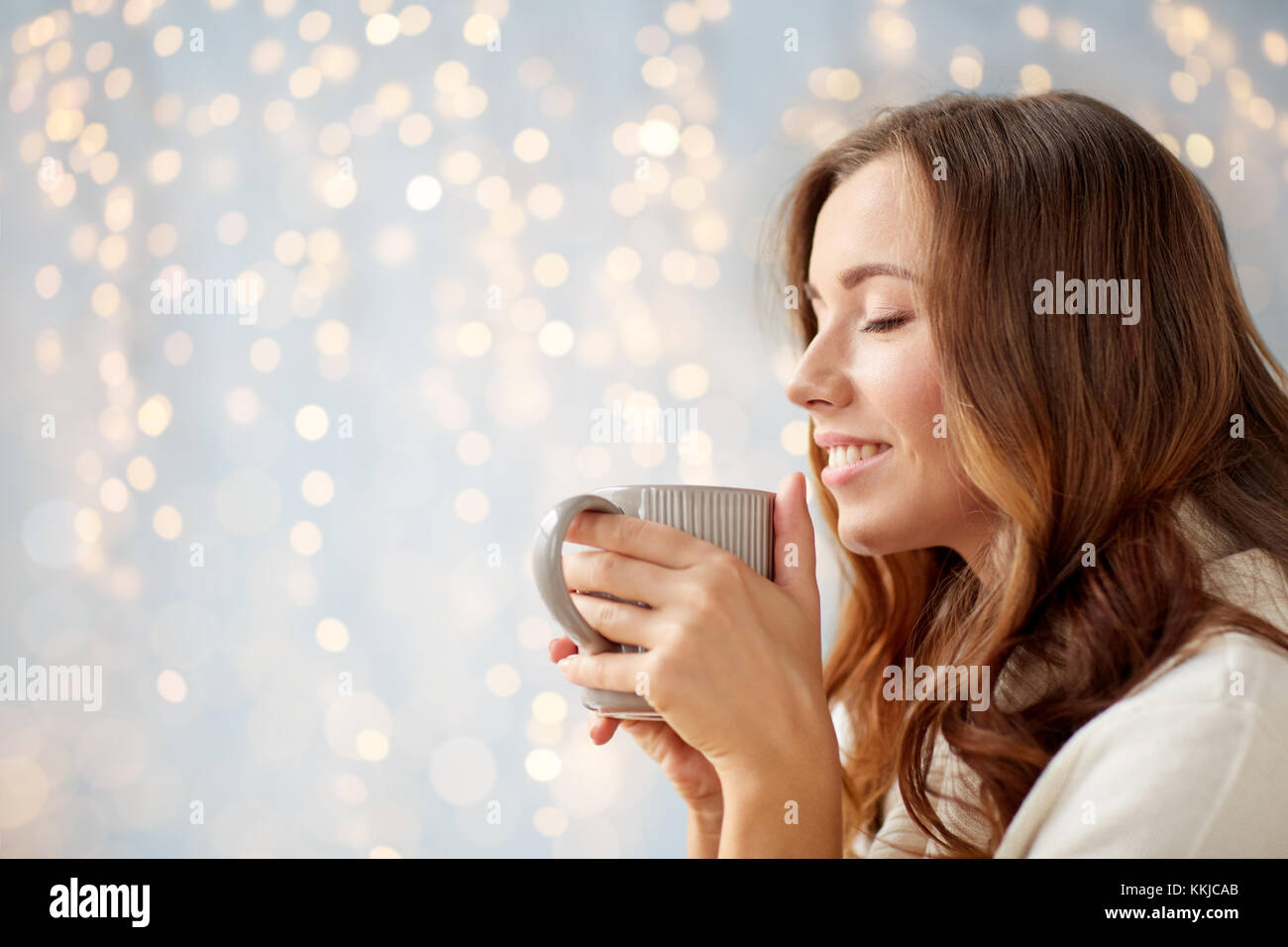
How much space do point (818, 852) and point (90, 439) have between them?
1038 mm

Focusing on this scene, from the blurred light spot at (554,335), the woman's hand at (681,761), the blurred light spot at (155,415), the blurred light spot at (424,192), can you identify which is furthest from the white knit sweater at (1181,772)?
the blurred light spot at (155,415)

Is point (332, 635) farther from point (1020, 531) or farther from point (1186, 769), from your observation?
point (1186, 769)

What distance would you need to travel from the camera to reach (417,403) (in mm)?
1133

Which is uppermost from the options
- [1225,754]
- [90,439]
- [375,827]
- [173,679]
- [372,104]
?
[372,104]

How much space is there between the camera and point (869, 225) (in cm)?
74

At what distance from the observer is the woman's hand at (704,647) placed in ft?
1.75

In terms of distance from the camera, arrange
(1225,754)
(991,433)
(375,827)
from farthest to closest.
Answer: (375,827)
(991,433)
(1225,754)

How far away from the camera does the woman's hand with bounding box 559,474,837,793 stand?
53cm

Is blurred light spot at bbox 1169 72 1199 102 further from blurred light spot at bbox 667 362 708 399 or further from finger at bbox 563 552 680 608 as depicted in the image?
finger at bbox 563 552 680 608

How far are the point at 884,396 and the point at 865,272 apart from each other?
0.11 m

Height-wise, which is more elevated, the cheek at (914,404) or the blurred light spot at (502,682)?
the cheek at (914,404)

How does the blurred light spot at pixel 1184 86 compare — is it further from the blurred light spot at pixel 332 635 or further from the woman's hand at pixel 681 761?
the blurred light spot at pixel 332 635
